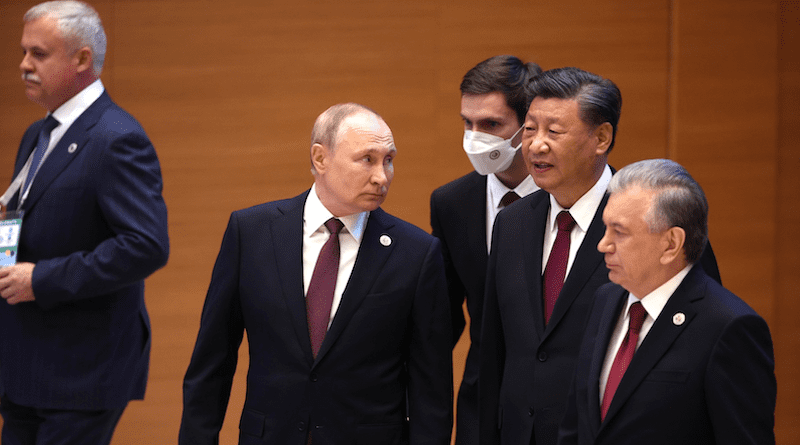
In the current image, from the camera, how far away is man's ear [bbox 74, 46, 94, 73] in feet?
9.55

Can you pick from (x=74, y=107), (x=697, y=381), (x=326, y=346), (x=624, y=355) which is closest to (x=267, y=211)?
(x=326, y=346)

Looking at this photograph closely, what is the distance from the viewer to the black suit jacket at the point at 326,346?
2.39 meters

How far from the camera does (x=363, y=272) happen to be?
246 centimetres

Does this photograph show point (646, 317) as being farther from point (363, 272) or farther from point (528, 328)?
point (363, 272)

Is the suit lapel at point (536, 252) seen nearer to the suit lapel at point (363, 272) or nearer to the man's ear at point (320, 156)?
the suit lapel at point (363, 272)

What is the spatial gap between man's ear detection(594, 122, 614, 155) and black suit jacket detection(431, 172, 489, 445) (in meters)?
0.63

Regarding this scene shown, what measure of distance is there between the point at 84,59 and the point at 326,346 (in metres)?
1.38

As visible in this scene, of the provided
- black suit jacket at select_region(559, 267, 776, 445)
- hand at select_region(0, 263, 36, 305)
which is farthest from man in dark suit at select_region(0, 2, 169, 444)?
black suit jacket at select_region(559, 267, 776, 445)

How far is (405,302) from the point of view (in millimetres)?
2465

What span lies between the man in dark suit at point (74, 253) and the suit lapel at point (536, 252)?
1238mm

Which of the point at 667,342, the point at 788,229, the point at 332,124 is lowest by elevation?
the point at 788,229

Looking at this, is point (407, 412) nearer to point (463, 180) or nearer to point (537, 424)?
point (537, 424)

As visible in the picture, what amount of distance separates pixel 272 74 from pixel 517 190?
85.3 inches

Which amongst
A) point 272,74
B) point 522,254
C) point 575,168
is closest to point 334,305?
point 522,254
